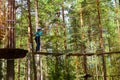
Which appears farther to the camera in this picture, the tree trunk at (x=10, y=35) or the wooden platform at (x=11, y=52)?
the tree trunk at (x=10, y=35)

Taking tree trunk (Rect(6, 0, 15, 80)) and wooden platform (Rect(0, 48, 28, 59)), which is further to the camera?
tree trunk (Rect(6, 0, 15, 80))

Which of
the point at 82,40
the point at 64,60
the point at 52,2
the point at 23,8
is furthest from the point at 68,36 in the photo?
the point at 64,60

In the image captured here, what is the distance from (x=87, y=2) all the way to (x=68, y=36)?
11.4 ft

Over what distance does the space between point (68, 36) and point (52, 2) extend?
431cm

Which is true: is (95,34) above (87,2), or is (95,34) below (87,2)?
below

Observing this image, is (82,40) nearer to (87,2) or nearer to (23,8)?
(87,2)

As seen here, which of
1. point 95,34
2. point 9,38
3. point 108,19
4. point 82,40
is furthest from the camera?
point 95,34

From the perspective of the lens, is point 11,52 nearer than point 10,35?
Yes

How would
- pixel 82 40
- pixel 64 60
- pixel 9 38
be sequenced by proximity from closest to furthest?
pixel 9 38 < pixel 64 60 < pixel 82 40

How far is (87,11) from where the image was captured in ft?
79.8

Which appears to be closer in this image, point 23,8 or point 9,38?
point 9,38

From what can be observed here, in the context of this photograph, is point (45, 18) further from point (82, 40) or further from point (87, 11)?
point (87, 11)

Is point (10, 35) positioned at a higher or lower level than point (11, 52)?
higher

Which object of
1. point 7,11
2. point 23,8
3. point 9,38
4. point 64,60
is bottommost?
point 64,60
